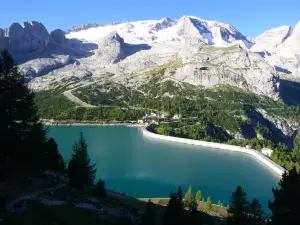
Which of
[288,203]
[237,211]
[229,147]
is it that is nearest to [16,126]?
[237,211]

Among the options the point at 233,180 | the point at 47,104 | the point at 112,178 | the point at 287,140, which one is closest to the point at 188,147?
the point at 233,180

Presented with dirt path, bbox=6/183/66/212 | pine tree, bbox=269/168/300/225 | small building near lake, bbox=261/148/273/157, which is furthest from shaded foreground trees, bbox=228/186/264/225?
small building near lake, bbox=261/148/273/157

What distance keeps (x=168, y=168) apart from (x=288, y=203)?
5958 centimetres

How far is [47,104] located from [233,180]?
146 meters

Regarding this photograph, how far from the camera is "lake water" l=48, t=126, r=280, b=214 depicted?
67.0 m

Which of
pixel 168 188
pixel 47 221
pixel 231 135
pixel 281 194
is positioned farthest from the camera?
pixel 231 135

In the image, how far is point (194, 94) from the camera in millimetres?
199500

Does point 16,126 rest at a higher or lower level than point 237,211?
higher

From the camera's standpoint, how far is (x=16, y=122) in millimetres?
28906

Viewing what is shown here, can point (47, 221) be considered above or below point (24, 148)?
below

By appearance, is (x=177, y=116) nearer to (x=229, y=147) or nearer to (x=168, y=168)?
(x=229, y=147)

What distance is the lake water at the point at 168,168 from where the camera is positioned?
67000 mm

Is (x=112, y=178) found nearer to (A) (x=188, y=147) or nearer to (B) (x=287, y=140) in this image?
(A) (x=188, y=147)

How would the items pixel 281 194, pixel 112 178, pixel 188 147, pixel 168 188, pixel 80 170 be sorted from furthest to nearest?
pixel 188 147, pixel 112 178, pixel 168 188, pixel 80 170, pixel 281 194
